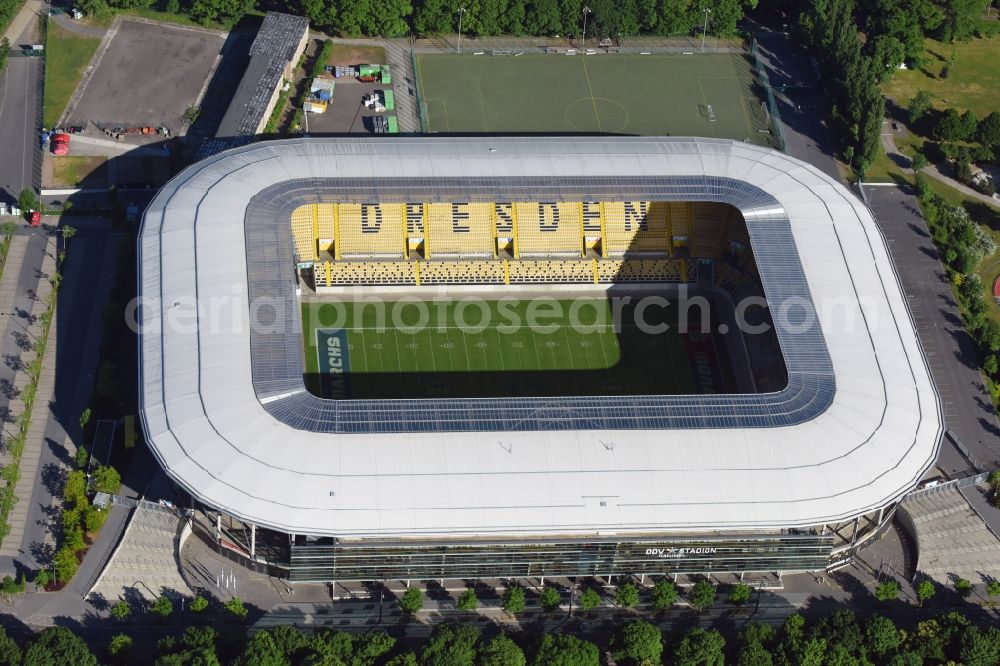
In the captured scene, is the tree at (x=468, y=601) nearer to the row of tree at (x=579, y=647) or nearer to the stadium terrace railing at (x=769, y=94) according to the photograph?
the row of tree at (x=579, y=647)

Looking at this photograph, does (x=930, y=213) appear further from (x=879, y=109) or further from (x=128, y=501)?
(x=128, y=501)

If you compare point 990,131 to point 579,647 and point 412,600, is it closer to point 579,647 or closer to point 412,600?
point 579,647

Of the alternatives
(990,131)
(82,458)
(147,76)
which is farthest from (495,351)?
(990,131)

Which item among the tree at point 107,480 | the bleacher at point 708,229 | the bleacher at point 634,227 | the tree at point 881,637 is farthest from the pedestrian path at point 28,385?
the tree at point 881,637

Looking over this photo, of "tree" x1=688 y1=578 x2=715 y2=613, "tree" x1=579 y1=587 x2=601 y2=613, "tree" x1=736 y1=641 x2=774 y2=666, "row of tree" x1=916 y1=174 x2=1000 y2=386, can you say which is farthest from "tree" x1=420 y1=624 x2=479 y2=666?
"row of tree" x1=916 y1=174 x2=1000 y2=386

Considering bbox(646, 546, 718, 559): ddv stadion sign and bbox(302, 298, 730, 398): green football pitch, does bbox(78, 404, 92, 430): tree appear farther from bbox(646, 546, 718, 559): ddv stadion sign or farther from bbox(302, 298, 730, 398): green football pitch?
bbox(646, 546, 718, 559): ddv stadion sign
